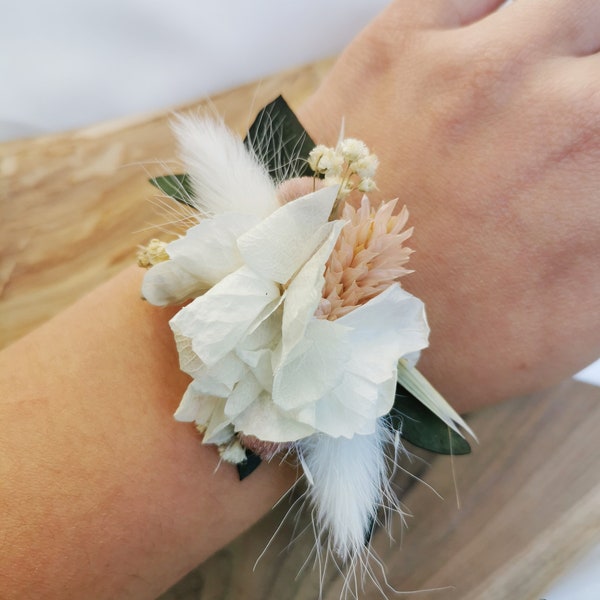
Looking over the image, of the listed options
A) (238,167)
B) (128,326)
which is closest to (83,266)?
(128,326)

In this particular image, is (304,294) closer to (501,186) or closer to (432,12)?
(501,186)

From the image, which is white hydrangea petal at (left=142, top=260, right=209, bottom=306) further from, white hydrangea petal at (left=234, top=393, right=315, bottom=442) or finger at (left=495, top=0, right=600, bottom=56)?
finger at (left=495, top=0, right=600, bottom=56)

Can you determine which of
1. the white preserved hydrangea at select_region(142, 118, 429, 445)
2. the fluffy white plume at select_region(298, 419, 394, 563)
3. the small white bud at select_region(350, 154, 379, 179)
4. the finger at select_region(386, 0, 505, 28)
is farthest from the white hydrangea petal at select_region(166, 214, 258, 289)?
the finger at select_region(386, 0, 505, 28)

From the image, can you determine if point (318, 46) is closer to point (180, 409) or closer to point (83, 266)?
point (83, 266)

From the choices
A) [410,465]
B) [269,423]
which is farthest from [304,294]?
[410,465]

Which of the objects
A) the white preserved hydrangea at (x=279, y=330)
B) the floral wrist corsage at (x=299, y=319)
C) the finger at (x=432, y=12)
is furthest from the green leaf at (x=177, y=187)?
the finger at (x=432, y=12)
